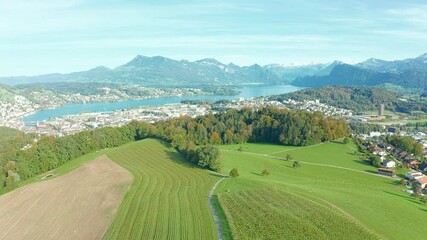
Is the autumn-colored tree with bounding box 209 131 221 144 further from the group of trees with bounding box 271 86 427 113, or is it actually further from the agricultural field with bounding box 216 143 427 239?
the group of trees with bounding box 271 86 427 113

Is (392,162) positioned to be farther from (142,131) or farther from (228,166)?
(142,131)

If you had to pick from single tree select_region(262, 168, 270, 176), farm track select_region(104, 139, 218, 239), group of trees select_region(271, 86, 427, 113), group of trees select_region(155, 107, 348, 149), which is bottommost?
single tree select_region(262, 168, 270, 176)

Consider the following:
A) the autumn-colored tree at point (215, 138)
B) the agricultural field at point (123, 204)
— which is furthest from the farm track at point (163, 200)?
the autumn-colored tree at point (215, 138)

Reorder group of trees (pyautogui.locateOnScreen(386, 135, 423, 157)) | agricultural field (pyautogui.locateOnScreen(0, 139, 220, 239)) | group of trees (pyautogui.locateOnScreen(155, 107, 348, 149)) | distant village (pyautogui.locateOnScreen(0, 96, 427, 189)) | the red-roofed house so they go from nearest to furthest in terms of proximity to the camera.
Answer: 1. agricultural field (pyautogui.locateOnScreen(0, 139, 220, 239))
2. the red-roofed house
3. distant village (pyautogui.locateOnScreen(0, 96, 427, 189))
4. group of trees (pyautogui.locateOnScreen(386, 135, 423, 157))
5. group of trees (pyautogui.locateOnScreen(155, 107, 348, 149))

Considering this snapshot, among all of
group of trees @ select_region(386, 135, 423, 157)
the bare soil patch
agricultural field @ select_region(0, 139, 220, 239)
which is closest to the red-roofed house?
group of trees @ select_region(386, 135, 423, 157)

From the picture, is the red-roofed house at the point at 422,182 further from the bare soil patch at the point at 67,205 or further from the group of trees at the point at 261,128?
the bare soil patch at the point at 67,205

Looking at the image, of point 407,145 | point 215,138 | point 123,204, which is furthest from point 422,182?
point 123,204
